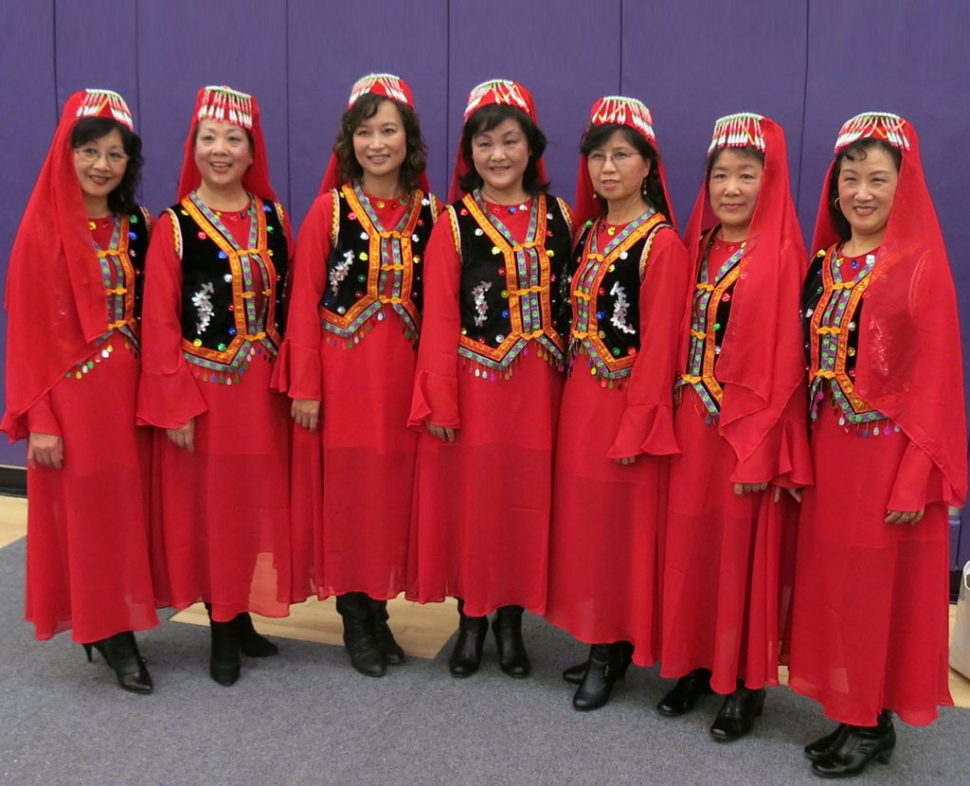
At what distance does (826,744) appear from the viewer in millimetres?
2229

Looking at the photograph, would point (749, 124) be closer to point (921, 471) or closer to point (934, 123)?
point (921, 471)

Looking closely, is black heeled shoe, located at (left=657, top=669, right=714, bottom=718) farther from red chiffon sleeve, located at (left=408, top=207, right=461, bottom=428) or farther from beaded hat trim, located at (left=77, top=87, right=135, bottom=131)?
beaded hat trim, located at (left=77, top=87, right=135, bottom=131)

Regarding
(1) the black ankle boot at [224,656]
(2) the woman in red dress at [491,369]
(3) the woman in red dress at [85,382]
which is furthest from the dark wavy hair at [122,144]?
(1) the black ankle boot at [224,656]

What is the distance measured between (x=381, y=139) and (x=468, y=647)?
1440mm

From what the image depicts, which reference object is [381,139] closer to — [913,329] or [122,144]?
[122,144]

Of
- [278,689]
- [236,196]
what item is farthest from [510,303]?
[278,689]

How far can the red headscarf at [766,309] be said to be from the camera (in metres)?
2.07

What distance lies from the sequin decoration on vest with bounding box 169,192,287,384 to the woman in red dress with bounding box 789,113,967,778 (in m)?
1.39

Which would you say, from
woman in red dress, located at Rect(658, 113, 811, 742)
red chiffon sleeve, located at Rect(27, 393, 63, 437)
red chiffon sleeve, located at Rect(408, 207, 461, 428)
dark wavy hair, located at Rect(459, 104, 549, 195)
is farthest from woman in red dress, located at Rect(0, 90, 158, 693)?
woman in red dress, located at Rect(658, 113, 811, 742)

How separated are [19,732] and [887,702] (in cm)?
214

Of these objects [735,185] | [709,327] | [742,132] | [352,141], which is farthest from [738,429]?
[352,141]

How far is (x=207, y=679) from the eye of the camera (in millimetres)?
2582

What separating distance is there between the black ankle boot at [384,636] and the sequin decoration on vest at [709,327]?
3.78 feet

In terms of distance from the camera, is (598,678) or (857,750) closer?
(857,750)
